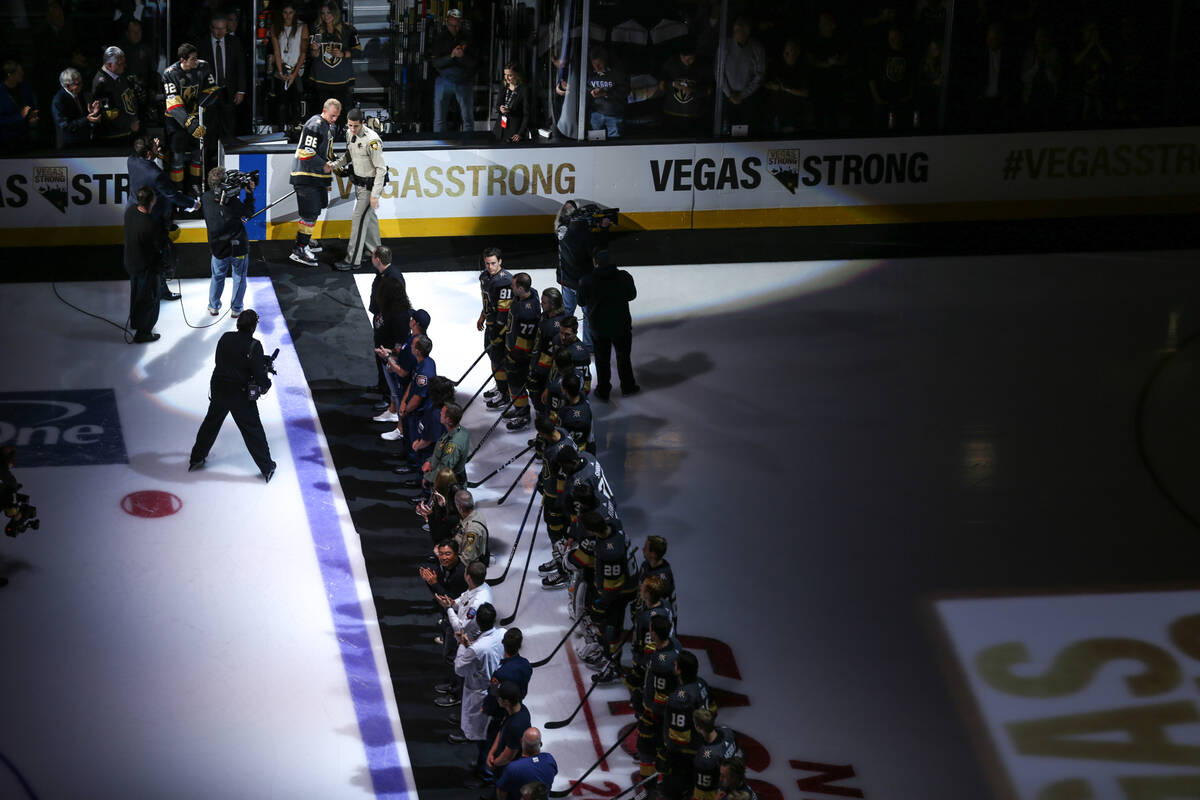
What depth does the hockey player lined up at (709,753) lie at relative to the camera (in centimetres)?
897

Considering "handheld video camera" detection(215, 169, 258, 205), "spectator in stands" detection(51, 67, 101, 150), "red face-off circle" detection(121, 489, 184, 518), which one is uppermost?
"spectator in stands" detection(51, 67, 101, 150)

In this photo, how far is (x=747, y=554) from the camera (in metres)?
12.4

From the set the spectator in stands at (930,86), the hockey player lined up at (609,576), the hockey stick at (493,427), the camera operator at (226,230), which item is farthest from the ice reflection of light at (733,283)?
the hockey player lined up at (609,576)

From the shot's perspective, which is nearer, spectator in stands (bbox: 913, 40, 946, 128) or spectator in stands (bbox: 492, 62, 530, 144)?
spectator in stands (bbox: 492, 62, 530, 144)

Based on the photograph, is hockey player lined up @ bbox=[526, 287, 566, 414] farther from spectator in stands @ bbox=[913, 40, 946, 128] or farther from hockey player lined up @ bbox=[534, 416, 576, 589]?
spectator in stands @ bbox=[913, 40, 946, 128]

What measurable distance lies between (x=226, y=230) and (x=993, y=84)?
31.8ft

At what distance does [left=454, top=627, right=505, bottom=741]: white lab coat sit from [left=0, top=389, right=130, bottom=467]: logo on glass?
4.52m

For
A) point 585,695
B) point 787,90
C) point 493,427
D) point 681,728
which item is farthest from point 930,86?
point 681,728

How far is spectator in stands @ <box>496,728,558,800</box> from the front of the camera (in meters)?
8.96

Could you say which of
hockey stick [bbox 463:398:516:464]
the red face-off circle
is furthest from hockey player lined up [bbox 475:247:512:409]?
the red face-off circle

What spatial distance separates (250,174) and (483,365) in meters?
3.86

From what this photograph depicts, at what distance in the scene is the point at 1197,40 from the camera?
64.3 feet

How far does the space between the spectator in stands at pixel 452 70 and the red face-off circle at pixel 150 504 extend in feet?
23.2

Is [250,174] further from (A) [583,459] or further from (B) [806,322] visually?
(A) [583,459]
